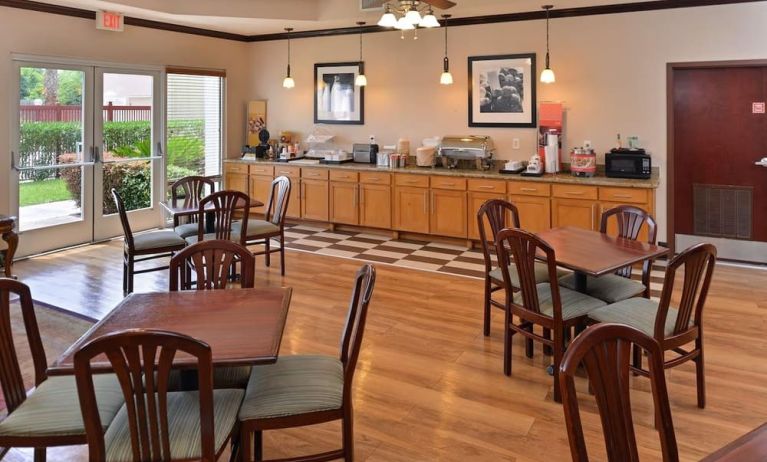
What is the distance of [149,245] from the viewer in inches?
189

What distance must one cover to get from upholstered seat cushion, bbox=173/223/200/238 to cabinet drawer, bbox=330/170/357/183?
2491 millimetres

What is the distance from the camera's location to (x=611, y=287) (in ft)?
11.6

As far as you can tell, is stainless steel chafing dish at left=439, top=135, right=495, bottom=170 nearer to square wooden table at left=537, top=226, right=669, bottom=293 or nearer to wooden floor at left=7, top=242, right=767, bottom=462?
wooden floor at left=7, top=242, right=767, bottom=462

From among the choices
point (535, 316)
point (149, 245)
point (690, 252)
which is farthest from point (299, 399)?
point (149, 245)

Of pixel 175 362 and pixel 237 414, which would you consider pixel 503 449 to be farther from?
pixel 175 362

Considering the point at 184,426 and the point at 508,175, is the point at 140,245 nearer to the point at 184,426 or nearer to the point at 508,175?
the point at 184,426

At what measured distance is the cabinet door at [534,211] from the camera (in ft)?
20.3

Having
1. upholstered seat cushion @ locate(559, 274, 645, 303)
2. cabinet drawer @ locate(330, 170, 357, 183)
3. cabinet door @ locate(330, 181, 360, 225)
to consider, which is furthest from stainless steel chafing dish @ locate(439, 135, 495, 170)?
upholstered seat cushion @ locate(559, 274, 645, 303)

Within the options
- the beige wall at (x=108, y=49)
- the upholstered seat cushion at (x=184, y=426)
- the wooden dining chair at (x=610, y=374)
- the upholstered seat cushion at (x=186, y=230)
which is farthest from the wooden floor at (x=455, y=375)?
the beige wall at (x=108, y=49)

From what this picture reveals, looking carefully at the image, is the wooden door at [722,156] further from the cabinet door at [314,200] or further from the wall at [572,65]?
the cabinet door at [314,200]

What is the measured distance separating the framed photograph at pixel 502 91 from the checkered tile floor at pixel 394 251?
164cm

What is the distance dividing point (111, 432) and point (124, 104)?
6155mm

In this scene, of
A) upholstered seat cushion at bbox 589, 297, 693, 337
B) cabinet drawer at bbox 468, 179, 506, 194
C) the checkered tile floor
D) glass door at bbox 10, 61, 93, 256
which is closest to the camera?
upholstered seat cushion at bbox 589, 297, 693, 337

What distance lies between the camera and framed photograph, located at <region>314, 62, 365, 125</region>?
7.91 m
